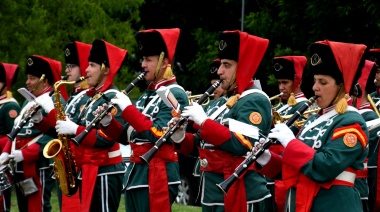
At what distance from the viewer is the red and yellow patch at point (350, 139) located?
23.4 ft

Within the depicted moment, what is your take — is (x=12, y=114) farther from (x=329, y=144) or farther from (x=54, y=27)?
(x=54, y=27)

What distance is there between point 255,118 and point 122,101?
1.35 meters

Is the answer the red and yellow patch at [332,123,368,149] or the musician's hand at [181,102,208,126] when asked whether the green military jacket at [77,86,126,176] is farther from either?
the red and yellow patch at [332,123,368,149]

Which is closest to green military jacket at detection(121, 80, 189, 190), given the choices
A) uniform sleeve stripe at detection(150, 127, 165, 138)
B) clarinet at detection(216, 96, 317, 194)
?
uniform sleeve stripe at detection(150, 127, 165, 138)

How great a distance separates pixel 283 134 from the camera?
24.0ft

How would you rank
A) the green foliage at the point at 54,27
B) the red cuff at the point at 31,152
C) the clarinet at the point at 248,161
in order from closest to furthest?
the clarinet at the point at 248,161, the red cuff at the point at 31,152, the green foliage at the point at 54,27

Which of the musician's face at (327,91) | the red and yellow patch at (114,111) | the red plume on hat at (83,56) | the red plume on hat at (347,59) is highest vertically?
the red plume on hat at (347,59)

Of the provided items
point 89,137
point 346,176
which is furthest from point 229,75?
point 89,137

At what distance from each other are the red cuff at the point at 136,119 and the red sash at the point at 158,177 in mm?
367

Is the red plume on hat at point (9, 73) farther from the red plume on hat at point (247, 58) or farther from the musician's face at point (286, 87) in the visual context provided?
the red plume on hat at point (247, 58)

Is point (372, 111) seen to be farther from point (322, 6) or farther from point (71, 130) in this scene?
point (322, 6)

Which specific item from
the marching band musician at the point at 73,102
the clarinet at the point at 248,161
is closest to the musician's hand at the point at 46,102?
the marching band musician at the point at 73,102

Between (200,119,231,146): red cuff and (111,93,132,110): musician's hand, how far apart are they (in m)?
1.02

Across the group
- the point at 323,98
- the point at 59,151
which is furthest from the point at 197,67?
the point at 323,98
